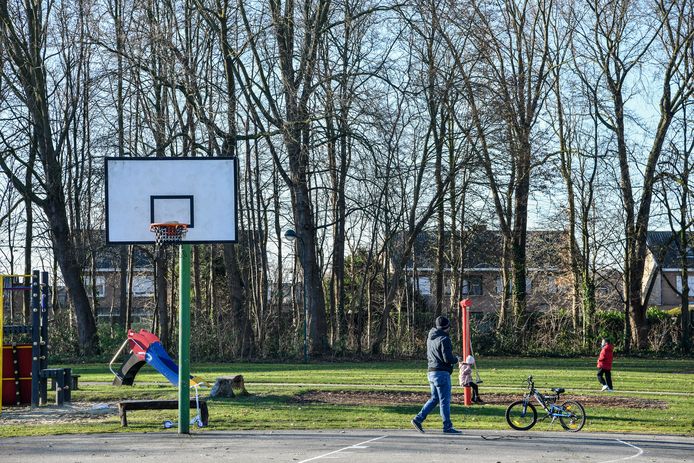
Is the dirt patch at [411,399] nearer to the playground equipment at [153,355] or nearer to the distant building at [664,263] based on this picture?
the playground equipment at [153,355]

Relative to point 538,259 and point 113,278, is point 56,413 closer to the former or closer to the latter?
point 538,259

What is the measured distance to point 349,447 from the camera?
566 inches

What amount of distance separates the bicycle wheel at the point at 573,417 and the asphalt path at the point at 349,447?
295 millimetres

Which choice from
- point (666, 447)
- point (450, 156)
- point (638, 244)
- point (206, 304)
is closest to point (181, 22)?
point (450, 156)

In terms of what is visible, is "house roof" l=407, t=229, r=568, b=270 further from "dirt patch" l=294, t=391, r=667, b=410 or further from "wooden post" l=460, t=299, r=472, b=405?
"wooden post" l=460, t=299, r=472, b=405

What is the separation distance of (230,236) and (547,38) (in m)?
29.2

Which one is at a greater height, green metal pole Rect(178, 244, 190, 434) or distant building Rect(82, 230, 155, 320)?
distant building Rect(82, 230, 155, 320)

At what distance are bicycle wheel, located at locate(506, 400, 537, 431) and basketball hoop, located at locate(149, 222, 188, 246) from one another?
6296mm

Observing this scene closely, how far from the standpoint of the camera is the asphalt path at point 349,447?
13.4 m

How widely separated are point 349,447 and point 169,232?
4.62 metres

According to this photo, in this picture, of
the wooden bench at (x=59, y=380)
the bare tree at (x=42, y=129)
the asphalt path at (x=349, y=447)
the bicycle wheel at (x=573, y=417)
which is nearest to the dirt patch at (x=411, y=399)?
the bicycle wheel at (x=573, y=417)

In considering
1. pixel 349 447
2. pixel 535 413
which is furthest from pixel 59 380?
pixel 535 413

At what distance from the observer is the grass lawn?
17.6m

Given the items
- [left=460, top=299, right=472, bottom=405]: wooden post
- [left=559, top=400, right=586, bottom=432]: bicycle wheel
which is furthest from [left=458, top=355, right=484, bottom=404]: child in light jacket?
[left=559, top=400, right=586, bottom=432]: bicycle wheel
